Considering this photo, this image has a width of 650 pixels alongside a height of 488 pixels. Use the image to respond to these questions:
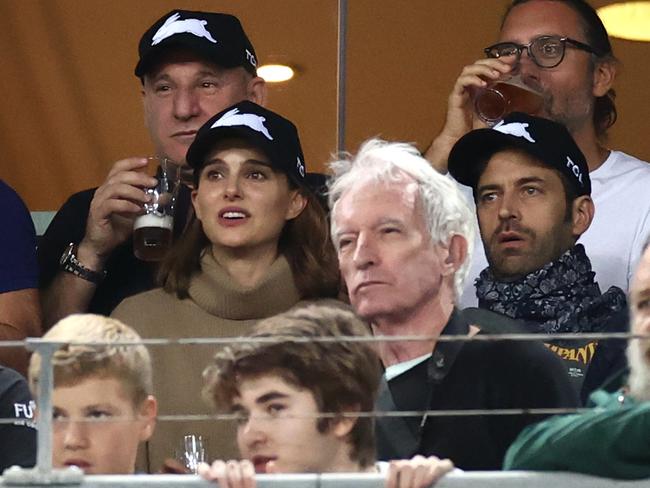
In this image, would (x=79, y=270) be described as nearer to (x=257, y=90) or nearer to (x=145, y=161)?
(x=145, y=161)

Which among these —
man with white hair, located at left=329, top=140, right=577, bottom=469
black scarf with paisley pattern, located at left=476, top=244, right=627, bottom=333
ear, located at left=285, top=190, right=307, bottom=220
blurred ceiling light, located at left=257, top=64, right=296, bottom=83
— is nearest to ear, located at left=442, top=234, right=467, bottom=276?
man with white hair, located at left=329, top=140, right=577, bottom=469

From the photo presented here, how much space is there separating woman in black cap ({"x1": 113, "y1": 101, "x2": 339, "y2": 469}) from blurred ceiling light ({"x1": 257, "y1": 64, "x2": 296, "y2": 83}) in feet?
2.43

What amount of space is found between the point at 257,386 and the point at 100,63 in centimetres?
216

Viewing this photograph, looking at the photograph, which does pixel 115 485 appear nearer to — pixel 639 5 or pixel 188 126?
pixel 188 126

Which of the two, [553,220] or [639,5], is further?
[639,5]

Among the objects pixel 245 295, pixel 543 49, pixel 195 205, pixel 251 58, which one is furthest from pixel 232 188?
pixel 543 49

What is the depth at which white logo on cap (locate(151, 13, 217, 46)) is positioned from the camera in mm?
5336

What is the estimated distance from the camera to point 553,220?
4.92 meters

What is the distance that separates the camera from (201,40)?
533 cm

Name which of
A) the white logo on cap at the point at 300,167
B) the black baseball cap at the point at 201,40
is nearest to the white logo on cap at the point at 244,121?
the white logo on cap at the point at 300,167

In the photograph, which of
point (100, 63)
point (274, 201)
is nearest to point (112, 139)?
point (100, 63)

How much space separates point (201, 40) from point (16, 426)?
1.39 meters

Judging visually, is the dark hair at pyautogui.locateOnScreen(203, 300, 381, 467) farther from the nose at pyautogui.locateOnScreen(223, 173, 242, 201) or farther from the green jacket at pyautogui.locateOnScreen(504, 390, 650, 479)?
the nose at pyautogui.locateOnScreen(223, 173, 242, 201)

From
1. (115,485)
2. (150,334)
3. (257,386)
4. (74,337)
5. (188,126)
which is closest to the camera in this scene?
(115,485)
